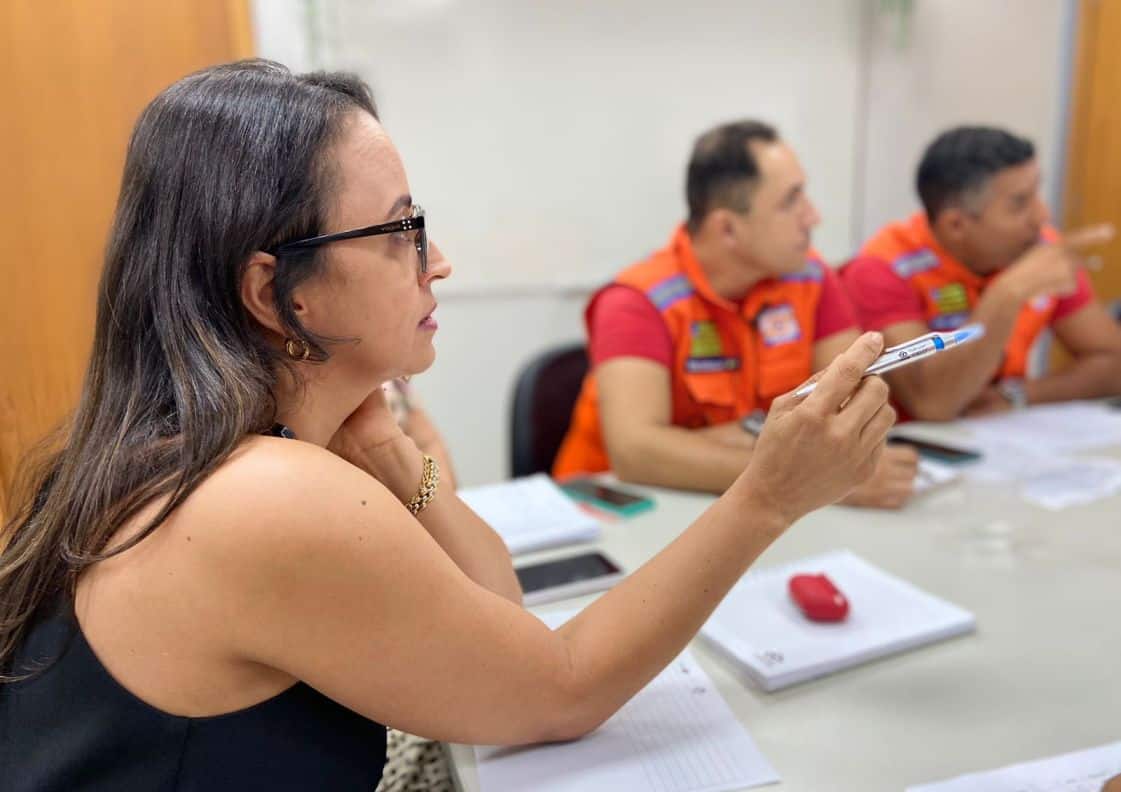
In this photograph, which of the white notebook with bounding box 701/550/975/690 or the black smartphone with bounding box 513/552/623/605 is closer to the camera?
the white notebook with bounding box 701/550/975/690

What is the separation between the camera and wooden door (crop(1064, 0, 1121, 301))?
323cm

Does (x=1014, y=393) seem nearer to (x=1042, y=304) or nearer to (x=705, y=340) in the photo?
(x=1042, y=304)

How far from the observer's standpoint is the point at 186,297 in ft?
2.52

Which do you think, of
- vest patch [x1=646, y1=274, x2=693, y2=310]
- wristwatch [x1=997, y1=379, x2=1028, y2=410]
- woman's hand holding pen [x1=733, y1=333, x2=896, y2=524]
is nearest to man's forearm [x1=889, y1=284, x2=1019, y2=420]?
wristwatch [x1=997, y1=379, x2=1028, y2=410]

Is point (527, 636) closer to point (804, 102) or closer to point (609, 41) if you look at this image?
point (609, 41)

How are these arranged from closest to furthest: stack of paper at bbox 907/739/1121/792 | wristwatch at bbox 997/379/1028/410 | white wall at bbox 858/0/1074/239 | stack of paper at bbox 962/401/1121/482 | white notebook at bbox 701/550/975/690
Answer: stack of paper at bbox 907/739/1121/792, white notebook at bbox 701/550/975/690, stack of paper at bbox 962/401/1121/482, wristwatch at bbox 997/379/1028/410, white wall at bbox 858/0/1074/239

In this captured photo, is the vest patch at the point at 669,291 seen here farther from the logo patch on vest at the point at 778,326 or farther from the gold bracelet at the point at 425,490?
the gold bracelet at the point at 425,490

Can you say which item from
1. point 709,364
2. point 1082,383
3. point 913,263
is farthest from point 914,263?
point 709,364

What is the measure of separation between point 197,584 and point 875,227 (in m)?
3.02

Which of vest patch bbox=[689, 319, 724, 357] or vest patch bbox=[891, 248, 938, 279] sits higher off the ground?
vest patch bbox=[891, 248, 938, 279]

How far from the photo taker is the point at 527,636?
80 centimetres

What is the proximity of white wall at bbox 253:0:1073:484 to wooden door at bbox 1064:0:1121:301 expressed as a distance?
0.20 meters

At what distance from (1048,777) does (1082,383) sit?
68.9 inches

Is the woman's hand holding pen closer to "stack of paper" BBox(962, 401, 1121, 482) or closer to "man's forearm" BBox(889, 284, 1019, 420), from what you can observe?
"stack of paper" BBox(962, 401, 1121, 482)
